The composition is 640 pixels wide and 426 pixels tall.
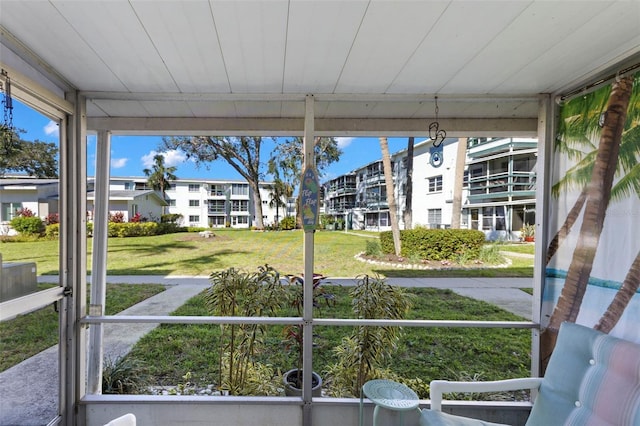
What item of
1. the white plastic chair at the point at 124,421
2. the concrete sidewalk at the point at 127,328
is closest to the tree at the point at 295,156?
the concrete sidewalk at the point at 127,328

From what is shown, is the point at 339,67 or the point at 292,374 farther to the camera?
the point at 292,374

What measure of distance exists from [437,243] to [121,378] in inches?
202

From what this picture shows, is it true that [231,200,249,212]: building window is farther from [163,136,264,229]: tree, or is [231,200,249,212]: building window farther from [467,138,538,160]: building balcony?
[467,138,538,160]: building balcony

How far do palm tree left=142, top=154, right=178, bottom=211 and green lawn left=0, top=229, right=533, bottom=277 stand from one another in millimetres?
1048

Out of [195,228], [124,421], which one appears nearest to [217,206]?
[195,228]

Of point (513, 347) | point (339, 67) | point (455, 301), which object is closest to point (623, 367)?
point (339, 67)

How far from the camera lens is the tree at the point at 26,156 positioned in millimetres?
1317

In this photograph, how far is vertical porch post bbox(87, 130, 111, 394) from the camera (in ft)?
6.29

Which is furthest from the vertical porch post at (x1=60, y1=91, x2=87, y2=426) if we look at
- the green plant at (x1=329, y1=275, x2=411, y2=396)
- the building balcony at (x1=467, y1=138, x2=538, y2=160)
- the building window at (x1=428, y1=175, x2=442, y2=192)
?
the building balcony at (x1=467, y1=138, x2=538, y2=160)

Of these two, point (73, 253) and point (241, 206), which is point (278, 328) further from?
point (73, 253)

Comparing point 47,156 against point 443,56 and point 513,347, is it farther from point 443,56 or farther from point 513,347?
point 513,347

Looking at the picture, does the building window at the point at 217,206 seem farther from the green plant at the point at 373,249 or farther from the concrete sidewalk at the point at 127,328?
the green plant at the point at 373,249

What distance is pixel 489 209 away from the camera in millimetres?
6066

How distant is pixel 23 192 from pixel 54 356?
998 millimetres
